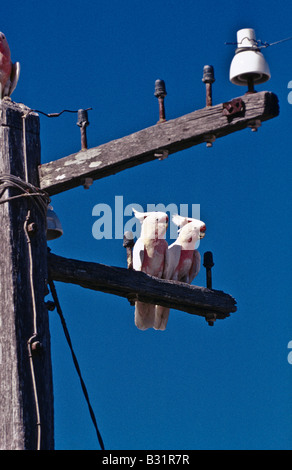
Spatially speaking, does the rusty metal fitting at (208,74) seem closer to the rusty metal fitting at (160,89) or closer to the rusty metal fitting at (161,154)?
the rusty metal fitting at (160,89)

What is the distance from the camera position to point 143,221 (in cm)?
1033

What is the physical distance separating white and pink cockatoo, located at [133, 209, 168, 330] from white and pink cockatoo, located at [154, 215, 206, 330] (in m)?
0.08

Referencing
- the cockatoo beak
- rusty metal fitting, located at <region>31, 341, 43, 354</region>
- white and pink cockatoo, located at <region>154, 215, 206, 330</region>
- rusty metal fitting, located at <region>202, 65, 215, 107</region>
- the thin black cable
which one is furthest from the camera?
the cockatoo beak

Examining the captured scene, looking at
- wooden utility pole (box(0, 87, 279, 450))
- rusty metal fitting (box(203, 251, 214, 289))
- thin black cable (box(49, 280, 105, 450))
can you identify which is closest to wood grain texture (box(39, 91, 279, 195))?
wooden utility pole (box(0, 87, 279, 450))

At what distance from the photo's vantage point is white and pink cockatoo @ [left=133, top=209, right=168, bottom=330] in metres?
10.2

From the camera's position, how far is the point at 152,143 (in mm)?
8391

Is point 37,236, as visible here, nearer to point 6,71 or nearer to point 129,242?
point 129,242

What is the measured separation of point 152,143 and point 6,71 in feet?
4.93

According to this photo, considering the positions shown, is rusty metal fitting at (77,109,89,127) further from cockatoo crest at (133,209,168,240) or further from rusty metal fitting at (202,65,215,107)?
cockatoo crest at (133,209,168,240)

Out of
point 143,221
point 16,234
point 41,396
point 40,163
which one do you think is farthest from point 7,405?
point 143,221

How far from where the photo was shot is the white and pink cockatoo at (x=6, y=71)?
9359 millimetres

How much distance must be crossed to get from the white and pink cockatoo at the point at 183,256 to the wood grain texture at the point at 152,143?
196cm

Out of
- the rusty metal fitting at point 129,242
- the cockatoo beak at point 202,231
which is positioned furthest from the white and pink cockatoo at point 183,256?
the rusty metal fitting at point 129,242
